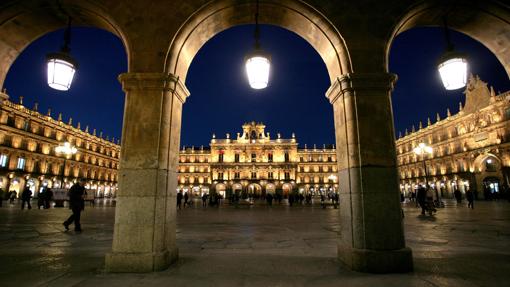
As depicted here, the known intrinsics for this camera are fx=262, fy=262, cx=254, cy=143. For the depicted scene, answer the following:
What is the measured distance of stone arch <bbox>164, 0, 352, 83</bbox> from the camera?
3.93m

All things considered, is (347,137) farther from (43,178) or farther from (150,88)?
(43,178)

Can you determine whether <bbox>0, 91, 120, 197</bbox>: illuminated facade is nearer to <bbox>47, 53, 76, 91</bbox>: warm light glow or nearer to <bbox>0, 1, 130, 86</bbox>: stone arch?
<bbox>0, 1, 130, 86</bbox>: stone arch

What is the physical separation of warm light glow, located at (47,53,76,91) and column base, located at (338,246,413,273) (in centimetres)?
463

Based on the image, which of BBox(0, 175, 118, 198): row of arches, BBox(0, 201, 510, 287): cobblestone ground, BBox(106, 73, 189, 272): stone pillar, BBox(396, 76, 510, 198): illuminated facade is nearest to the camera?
BBox(0, 201, 510, 287): cobblestone ground

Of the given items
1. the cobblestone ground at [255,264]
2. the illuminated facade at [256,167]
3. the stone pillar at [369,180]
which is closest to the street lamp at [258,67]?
the stone pillar at [369,180]

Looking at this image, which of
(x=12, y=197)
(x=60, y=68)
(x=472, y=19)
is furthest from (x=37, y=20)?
(x=12, y=197)

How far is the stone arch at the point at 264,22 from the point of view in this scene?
3.93 m

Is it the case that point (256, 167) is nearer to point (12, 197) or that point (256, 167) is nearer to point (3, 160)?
point (3, 160)

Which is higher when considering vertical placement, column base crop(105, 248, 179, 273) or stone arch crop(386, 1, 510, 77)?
stone arch crop(386, 1, 510, 77)

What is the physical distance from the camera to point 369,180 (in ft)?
11.8

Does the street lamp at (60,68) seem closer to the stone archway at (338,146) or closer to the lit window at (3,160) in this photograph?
the stone archway at (338,146)

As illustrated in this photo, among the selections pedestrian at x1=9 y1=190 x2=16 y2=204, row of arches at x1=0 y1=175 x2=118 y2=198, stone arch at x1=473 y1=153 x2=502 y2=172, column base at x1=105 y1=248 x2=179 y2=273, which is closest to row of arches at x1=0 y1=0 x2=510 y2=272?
column base at x1=105 y1=248 x2=179 y2=273

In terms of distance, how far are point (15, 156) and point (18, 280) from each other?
135 ft

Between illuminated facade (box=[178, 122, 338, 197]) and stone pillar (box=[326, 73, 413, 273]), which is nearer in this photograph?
stone pillar (box=[326, 73, 413, 273])
